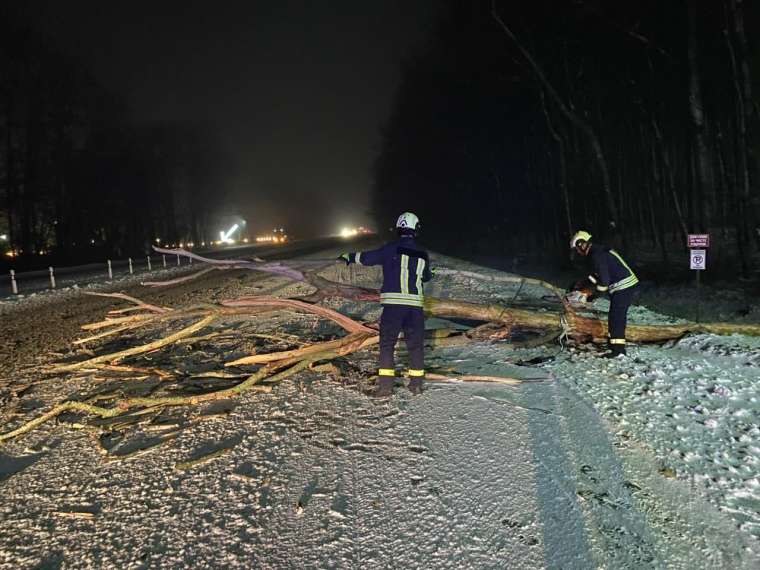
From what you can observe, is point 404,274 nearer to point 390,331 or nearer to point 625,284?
point 390,331

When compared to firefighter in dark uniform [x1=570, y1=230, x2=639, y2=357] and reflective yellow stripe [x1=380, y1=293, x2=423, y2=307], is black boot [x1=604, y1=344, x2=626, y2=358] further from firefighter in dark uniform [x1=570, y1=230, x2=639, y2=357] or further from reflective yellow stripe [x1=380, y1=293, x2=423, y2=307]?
reflective yellow stripe [x1=380, y1=293, x2=423, y2=307]

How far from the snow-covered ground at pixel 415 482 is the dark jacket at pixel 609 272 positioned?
50.7 inches

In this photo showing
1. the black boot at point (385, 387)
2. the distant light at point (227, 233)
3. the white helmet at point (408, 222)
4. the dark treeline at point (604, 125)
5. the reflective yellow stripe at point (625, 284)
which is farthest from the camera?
the distant light at point (227, 233)

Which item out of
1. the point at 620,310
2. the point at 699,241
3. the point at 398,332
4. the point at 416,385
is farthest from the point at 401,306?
the point at 699,241

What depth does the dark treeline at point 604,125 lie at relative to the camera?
38.7ft

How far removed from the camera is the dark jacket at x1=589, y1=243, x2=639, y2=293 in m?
5.42

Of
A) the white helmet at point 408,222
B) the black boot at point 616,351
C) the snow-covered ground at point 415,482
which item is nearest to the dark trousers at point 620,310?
the black boot at point 616,351

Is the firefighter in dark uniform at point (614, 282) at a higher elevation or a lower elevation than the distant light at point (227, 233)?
lower

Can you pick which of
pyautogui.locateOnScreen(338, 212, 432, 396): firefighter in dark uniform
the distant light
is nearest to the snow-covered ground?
pyautogui.locateOnScreen(338, 212, 432, 396): firefighter in dark uniform

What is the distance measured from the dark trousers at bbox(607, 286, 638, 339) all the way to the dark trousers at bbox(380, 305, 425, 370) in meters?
2.73

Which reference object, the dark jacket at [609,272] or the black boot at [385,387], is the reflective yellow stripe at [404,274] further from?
the dark jacket at [609,272]

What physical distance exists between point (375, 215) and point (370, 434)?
63066 mm

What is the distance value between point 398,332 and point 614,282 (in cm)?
299

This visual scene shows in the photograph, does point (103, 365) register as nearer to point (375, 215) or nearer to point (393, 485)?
point (393, 485)
